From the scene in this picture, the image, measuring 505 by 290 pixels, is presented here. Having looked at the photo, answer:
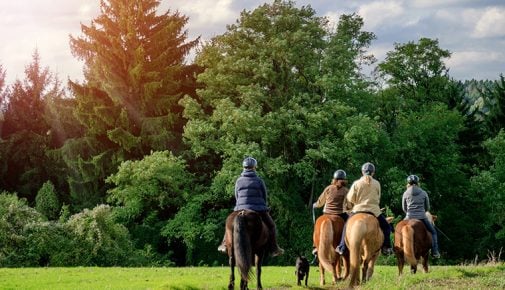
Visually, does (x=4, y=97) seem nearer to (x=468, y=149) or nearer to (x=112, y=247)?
(x=112, y=247)

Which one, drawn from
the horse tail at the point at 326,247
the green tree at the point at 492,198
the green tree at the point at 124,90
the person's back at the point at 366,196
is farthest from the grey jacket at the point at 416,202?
the green tree at the point at 492,198

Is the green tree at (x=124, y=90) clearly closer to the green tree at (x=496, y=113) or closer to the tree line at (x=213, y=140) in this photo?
the tree line at (x=213, y=140)

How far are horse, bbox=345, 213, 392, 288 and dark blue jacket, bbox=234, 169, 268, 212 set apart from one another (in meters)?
1.98

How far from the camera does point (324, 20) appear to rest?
139 feet

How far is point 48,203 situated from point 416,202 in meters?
30.5

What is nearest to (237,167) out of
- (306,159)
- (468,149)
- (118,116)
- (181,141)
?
(306,159)

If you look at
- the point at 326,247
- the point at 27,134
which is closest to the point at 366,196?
the point at 326,247

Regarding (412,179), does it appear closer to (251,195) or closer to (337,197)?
(337,197)

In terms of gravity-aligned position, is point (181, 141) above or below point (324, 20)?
below

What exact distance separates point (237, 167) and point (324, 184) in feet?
20.4

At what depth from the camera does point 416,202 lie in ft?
57.2

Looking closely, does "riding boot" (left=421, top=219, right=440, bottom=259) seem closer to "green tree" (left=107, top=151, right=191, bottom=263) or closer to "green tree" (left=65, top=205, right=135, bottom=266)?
"green tree" (left=65, top=205, right=135, bottom=266)

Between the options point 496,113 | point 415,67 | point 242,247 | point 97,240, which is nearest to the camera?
point 242,247

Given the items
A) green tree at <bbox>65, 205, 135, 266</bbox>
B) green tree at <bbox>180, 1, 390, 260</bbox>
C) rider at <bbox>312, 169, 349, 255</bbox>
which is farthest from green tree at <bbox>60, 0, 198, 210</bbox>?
rider at <bbox>312, 169, 349, 255</bbox>
